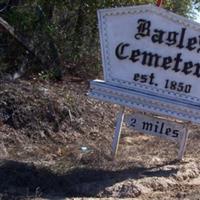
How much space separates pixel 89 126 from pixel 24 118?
1.31m

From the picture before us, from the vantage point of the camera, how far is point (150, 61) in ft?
27.3

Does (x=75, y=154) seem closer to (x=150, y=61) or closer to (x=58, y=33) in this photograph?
(x=150, y=61)

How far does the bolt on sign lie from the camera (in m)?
8.23

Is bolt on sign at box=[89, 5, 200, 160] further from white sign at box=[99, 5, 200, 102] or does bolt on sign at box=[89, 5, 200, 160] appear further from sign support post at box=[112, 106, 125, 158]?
sign support post at box=[112, 106, 125, 158]

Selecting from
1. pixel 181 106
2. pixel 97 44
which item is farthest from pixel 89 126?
pixel 97 44

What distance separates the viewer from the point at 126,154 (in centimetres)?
916

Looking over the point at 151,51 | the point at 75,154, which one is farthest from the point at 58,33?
the point at 151,51

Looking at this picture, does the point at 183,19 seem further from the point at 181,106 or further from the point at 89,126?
the point at 89,126

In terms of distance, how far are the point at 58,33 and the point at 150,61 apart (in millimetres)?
4807

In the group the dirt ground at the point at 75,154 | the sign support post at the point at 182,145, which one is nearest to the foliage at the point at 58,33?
the dirt ground at the point at 75,154

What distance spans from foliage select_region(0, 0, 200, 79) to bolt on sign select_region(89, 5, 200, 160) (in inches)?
135

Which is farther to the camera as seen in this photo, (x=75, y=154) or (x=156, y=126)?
(x=75, y=154)

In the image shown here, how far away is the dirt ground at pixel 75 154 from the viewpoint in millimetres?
7227

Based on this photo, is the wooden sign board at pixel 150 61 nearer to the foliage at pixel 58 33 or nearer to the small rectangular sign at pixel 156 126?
the small rectangular sign at pixel 156 126
